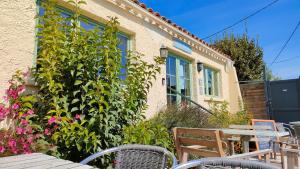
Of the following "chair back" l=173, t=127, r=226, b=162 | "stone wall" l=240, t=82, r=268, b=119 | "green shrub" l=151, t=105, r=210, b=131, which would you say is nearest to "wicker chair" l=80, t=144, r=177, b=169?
"chair back" l=173, t=127, r=226, b=162

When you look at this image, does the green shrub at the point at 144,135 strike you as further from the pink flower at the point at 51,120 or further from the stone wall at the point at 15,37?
the stone wall at the point at 15,37

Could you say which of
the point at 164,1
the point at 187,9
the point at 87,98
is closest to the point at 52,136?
the point at 87,98

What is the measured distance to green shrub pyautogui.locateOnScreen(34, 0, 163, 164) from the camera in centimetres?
315

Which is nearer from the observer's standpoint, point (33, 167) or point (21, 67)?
point (33, 167)

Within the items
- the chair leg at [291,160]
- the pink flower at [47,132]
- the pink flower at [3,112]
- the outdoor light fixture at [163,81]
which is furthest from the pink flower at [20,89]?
the outdoor light fixture at [163,81]

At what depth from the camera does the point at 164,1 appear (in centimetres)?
1334

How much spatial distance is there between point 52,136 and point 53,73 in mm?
841

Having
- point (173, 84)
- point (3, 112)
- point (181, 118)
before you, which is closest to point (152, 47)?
point (173, 84)

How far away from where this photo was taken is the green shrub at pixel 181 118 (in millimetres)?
5550

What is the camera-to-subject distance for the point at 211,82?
10.6 metres

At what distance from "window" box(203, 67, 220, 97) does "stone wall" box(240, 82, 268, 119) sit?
6.64 feet

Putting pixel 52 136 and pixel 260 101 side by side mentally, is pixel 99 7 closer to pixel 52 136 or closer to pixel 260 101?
pixel 52 136

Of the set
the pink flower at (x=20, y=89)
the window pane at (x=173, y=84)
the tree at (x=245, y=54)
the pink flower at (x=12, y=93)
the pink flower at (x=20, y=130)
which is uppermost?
the tree at (x=245, y=54)

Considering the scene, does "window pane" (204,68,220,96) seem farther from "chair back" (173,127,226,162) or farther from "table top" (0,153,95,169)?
"table top" (0,153,95,169)
